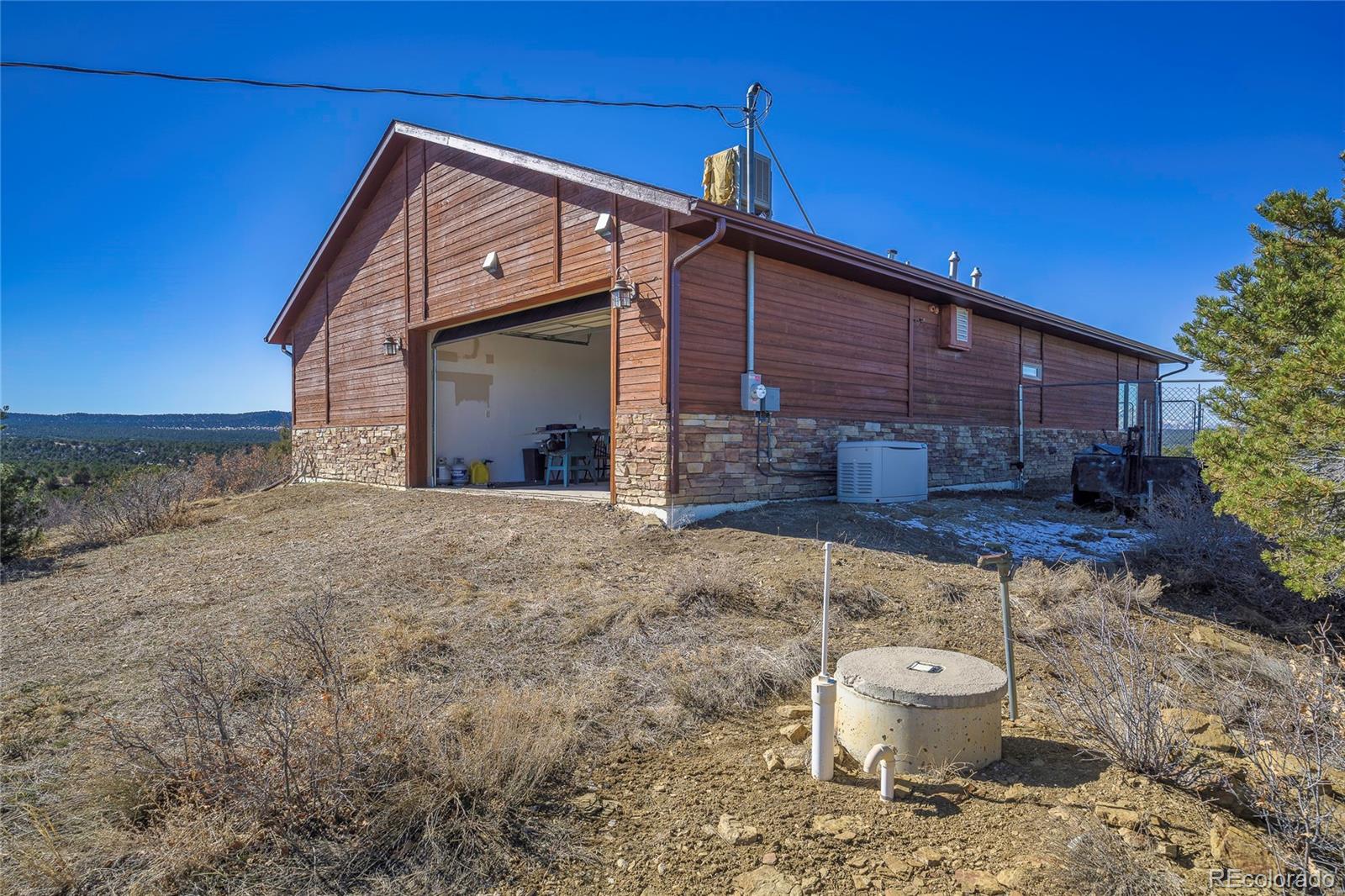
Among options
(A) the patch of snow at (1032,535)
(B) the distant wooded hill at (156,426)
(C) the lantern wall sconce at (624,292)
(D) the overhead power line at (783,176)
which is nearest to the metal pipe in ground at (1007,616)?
(A) the patch of snow at (1032,535)

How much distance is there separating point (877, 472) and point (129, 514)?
10.2 m

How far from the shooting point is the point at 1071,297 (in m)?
23.7

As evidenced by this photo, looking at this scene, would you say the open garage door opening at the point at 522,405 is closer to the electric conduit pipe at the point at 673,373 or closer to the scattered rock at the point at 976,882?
the electric conduit pipe at the point at 673,373

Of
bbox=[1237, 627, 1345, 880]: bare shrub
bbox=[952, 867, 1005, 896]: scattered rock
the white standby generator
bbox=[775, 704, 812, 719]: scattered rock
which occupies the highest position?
the white standby generator

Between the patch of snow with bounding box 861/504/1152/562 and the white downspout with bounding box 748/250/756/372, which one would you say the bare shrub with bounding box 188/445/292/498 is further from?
the patch of snow with bounding box 861/504/1152/562

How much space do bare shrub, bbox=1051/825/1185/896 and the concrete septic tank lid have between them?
73 cm

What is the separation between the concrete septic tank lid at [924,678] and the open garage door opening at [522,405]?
28.1 feet

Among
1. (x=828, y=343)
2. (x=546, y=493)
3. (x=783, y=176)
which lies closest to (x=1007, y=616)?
(x=828, y=343)

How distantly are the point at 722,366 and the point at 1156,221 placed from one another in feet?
37.0

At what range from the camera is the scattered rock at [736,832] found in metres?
2.59

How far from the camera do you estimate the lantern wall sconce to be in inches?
336

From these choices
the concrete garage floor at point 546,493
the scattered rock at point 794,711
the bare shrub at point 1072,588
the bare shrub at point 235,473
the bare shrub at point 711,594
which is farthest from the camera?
the bare shrub at point 235,473

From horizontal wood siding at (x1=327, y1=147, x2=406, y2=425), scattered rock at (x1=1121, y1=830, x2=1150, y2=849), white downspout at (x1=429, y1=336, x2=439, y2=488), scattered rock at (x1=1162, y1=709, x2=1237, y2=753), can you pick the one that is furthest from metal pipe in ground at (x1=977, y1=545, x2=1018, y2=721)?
horizontal wood siding at (x1=327, y1=147, x2=406, y2=425)

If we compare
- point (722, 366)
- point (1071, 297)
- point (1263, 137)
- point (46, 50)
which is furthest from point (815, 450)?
point (1071, 297)
